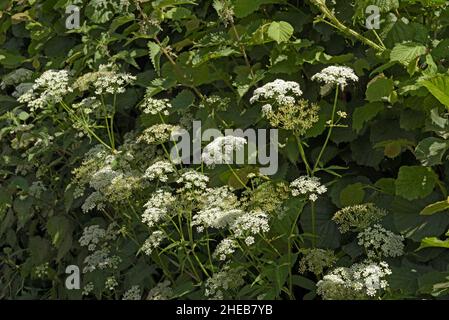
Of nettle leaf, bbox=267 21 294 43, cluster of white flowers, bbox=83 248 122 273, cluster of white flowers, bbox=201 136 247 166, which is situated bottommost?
cluster of white flowers, bbox=83 248 122 273

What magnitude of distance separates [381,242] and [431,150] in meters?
0.34

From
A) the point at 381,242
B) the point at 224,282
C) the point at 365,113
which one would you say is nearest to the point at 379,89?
the point at 365,113

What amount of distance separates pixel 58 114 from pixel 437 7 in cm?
177

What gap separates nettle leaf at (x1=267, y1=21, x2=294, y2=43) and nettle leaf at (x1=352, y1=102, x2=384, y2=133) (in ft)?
1.25

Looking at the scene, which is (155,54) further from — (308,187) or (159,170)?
(308,187)

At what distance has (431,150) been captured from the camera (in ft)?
9.06

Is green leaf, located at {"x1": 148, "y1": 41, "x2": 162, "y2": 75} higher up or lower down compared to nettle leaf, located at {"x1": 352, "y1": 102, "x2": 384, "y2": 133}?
higher up

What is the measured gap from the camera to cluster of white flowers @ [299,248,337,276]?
9.21ft

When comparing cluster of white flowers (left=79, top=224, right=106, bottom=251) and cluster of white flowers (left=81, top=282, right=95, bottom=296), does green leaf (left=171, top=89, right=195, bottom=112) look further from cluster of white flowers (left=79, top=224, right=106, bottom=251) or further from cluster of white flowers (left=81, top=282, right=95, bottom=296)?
cluster of white flowers (left=81, top=282, right=95, bottom=296)

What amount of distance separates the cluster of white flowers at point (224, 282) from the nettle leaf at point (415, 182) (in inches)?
24.3

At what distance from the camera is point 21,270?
4180 mm

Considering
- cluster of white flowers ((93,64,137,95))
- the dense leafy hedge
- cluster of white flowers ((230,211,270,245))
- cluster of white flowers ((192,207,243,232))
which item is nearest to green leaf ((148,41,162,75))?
the dense leafy hedge

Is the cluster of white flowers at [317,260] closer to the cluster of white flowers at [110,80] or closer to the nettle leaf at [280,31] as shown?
the nettle leaf at [280,31]
